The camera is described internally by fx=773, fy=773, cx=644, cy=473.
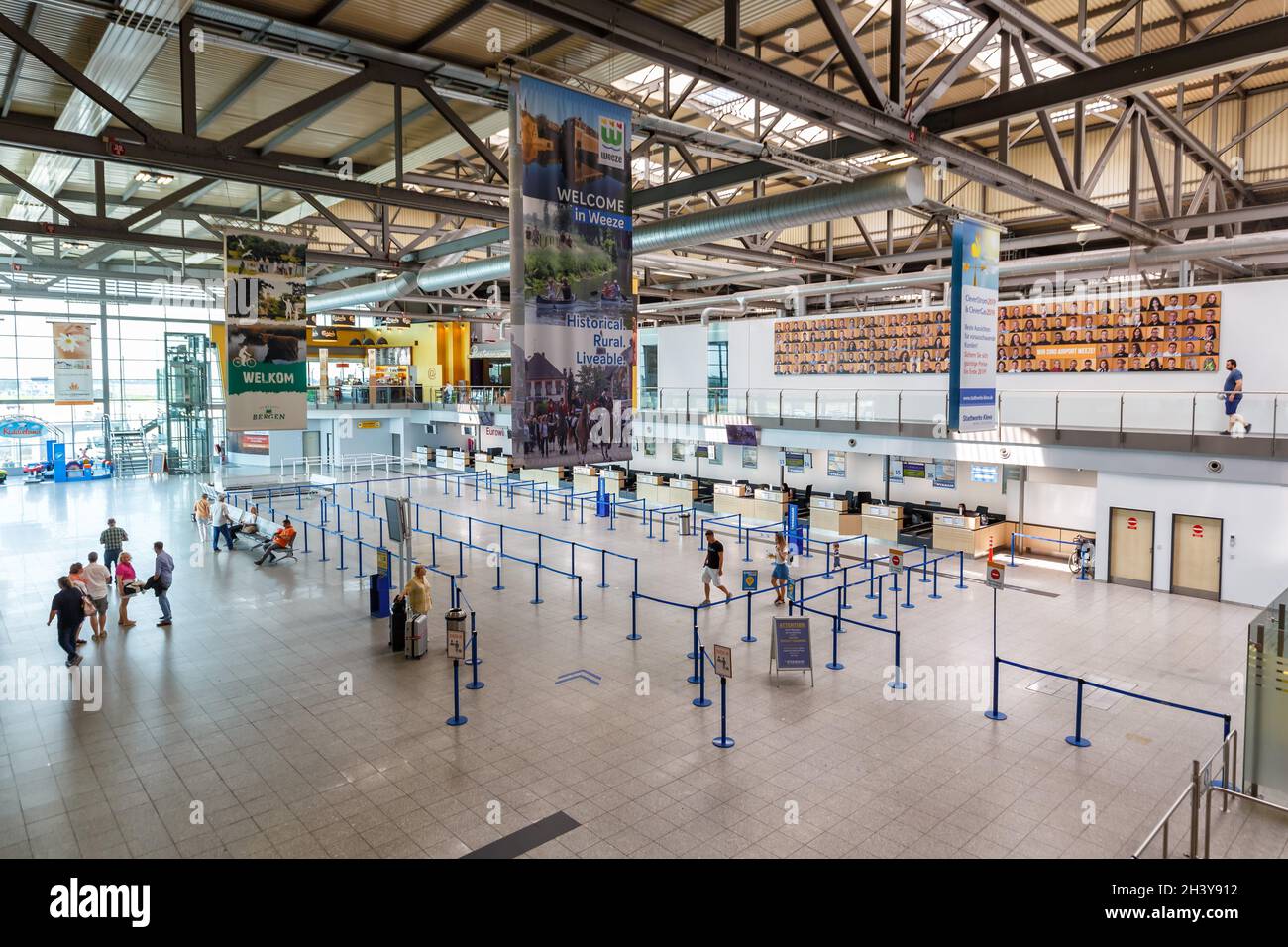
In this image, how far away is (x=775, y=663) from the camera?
11.2 m

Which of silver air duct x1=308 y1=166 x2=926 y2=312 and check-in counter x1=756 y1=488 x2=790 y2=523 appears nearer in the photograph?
silver air duct x1=308 y1=166 x2=926 y2=312

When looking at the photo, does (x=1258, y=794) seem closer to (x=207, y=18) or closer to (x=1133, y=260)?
(x=1133, y=260)

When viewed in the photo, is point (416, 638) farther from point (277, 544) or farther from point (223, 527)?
point (223, 527)

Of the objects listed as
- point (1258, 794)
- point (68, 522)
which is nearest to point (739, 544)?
point (1258, 794)

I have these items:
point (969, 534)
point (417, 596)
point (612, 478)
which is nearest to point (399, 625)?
point (417, 596)

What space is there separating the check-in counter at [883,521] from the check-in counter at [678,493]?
23.7 feet

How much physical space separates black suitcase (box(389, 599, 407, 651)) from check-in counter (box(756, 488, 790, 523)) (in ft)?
47.2

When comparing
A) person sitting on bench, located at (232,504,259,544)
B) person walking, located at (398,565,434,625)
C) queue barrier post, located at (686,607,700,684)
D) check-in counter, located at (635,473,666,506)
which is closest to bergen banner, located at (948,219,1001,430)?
queue barrier post, located at (686,607,700,684)

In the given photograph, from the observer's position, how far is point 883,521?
2177cm

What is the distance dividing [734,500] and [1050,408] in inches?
426

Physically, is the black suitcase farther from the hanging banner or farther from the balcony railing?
the hanging banner

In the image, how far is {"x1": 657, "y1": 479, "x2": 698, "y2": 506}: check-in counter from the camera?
91.3 feet

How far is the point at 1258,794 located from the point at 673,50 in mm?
9163
